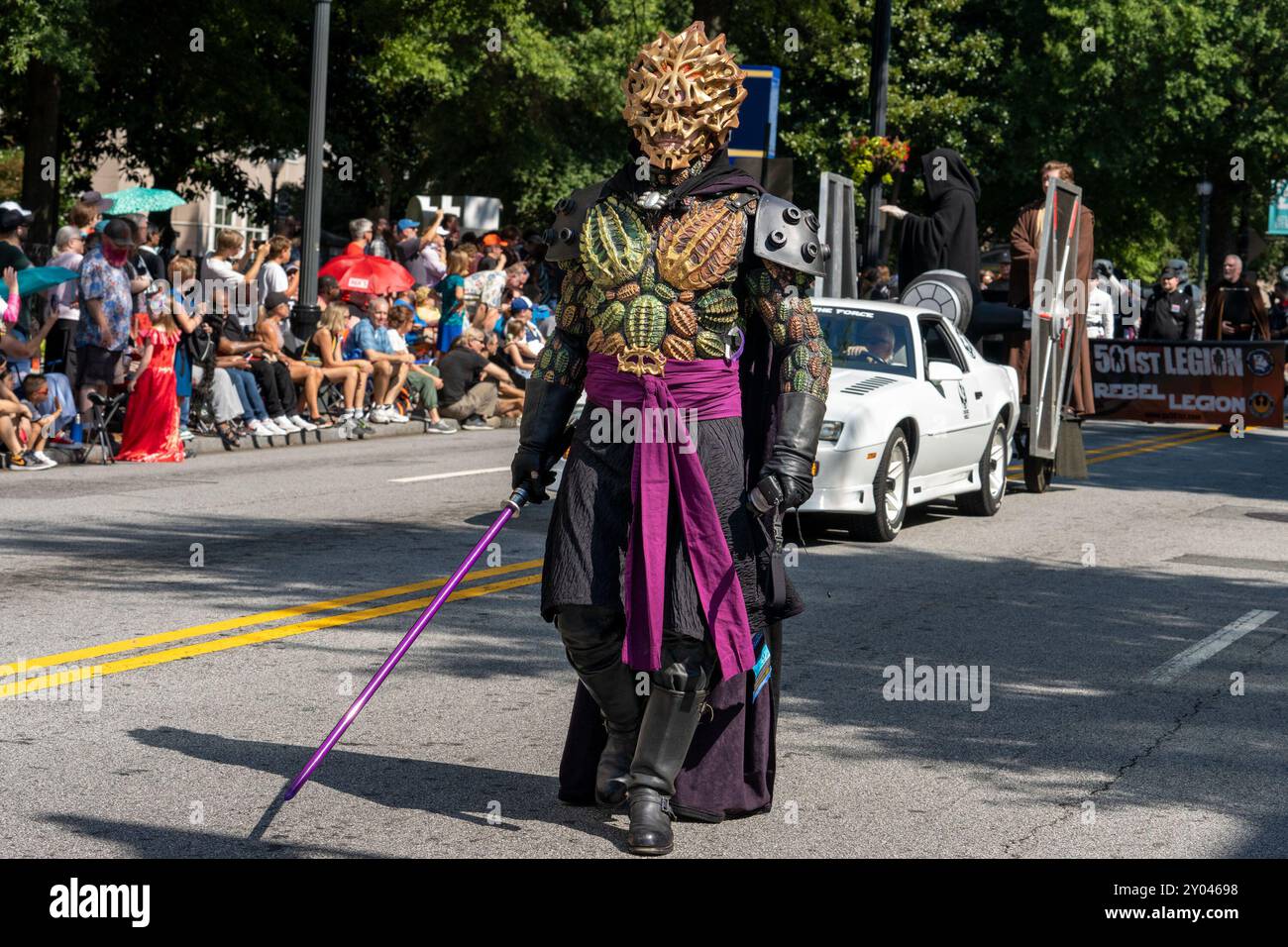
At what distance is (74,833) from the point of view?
202 inches

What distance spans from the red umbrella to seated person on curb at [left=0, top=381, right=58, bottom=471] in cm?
608

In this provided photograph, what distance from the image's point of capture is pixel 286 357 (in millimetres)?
19500

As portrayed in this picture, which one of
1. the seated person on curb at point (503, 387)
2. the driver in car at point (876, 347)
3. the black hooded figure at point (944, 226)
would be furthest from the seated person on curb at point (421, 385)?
the driver in car at point (876, 347)

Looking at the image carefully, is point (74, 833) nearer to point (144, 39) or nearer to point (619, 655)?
point (619, 655)

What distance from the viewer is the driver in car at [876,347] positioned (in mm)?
12992

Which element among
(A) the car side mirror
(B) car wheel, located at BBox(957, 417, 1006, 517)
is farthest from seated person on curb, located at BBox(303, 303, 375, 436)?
(A) the car side mirror

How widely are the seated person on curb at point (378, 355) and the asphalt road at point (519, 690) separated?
7.17 m

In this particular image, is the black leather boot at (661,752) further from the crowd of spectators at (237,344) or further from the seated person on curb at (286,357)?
the seated person on curb at (286,357)

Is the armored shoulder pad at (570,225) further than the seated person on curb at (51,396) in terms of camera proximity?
No

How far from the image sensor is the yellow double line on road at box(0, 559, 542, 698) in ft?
23.7

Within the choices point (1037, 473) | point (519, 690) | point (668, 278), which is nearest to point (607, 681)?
point (668, 278)

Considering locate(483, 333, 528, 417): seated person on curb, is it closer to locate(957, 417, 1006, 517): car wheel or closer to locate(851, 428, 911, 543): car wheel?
locate(957, 417, 1006, 517): car wheel
